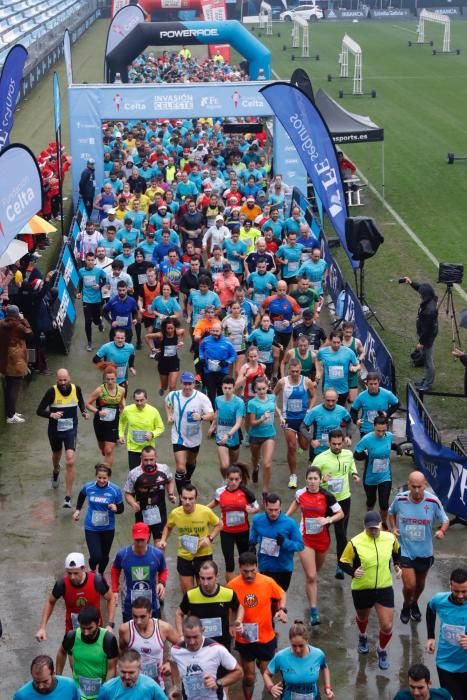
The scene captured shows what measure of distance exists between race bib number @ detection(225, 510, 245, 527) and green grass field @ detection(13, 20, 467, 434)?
5586mm

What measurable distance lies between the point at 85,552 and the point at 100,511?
1431 millimetres

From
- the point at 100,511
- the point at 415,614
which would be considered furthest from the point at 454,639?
the point at 100,511

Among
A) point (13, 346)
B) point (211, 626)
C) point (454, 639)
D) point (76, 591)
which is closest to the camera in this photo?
point (454, 639)

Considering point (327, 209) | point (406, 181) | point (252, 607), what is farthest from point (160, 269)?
point (406, 181)

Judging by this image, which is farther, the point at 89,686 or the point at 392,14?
the point at 392,14

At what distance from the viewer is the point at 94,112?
28234 millimetres

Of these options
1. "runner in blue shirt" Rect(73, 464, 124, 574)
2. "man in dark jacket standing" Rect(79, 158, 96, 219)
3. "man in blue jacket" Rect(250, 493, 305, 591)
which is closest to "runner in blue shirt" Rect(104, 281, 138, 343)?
"runner in blue shirt" Rect(73, 464, 124, 574)

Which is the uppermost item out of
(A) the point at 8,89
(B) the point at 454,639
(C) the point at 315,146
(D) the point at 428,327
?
(A) the point at 8,89

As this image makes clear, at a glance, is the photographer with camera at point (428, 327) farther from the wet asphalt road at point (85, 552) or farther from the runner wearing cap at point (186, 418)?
the runner wearing cap at point (186, 418)

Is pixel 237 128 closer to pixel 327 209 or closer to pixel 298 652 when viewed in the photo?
pixel 327 209

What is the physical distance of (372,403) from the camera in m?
14.1

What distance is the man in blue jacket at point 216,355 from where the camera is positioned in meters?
15.8

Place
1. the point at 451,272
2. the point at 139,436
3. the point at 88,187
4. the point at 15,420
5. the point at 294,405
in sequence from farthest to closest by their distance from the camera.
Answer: the point at 88,187 < the point at 451,272 < the point at 15,420 < the point at 294,405 < the point at 139,436

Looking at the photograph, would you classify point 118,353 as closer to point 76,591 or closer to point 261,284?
point 261,284
